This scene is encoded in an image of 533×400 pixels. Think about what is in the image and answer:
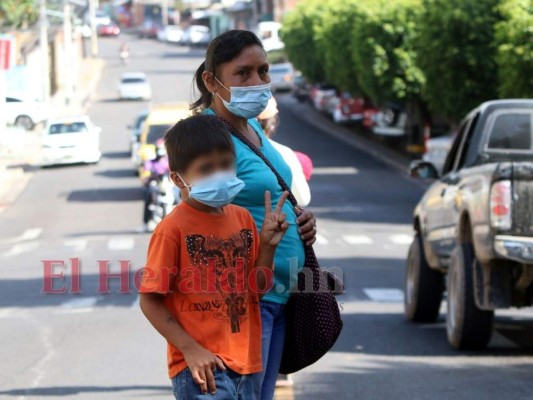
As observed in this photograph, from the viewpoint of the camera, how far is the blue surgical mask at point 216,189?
4727 mm

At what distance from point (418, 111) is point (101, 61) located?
5733 centimetres

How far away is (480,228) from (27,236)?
1781 cm

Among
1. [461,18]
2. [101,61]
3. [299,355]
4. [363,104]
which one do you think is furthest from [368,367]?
[101,61]

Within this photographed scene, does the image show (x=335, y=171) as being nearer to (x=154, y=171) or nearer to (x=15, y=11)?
(x=154, y=171)

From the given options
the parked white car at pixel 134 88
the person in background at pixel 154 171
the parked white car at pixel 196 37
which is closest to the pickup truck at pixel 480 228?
the person in background at pixel 154 171

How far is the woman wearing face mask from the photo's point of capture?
521 centimetres

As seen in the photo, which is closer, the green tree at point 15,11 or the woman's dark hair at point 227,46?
the woman's dark hair at point 227,46

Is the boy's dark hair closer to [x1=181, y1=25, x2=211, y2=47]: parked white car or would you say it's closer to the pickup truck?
the pickup truck

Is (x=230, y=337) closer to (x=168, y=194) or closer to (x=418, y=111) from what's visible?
(x=168, y=194)

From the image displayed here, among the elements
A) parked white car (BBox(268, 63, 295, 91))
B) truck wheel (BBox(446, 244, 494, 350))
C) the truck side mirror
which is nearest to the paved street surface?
truck wheel (BBox(446, 244, 494, 350))

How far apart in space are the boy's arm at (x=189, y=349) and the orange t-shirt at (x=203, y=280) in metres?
0.05

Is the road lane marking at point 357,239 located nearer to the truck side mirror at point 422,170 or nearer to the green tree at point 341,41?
the truck side mirror at point 422,170

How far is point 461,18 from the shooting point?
34031 millimetres

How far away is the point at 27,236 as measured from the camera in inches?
1073
